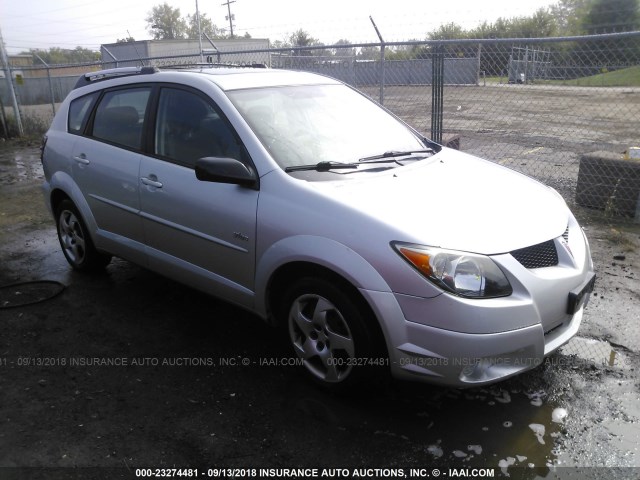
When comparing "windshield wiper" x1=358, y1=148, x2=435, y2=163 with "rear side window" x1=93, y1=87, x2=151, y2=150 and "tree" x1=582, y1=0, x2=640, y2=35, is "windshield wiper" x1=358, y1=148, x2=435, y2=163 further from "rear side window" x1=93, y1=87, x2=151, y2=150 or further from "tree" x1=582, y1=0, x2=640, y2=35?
"tree" x1=582, y1=0, x2=640, y2=35

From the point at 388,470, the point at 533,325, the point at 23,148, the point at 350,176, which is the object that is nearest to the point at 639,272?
the point at 533,325

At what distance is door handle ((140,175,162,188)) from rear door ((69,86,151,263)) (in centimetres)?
10

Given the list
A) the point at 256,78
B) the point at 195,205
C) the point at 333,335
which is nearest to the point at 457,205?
the point at 333,335

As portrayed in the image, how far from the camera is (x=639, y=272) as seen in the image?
4.97 metres

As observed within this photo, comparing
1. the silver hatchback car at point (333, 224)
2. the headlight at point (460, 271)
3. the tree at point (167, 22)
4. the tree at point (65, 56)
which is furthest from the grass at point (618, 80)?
the tree at point (167, 22)

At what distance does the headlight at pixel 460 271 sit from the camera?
2.73 metres

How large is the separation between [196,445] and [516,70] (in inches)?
374

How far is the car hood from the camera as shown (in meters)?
2.86

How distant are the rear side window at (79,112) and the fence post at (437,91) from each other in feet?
13.5

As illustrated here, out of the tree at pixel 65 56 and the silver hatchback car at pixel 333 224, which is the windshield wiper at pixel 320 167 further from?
the tree at pixel 65 56

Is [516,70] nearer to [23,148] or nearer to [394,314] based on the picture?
[394,314]

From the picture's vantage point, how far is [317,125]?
12.6 ft

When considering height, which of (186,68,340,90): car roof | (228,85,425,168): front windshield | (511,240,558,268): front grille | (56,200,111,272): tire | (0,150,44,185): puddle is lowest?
(0,150,44,185): puddle

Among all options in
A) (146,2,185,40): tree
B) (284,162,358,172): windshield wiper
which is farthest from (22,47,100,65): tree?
(284,162,358,172): windshield wiper
